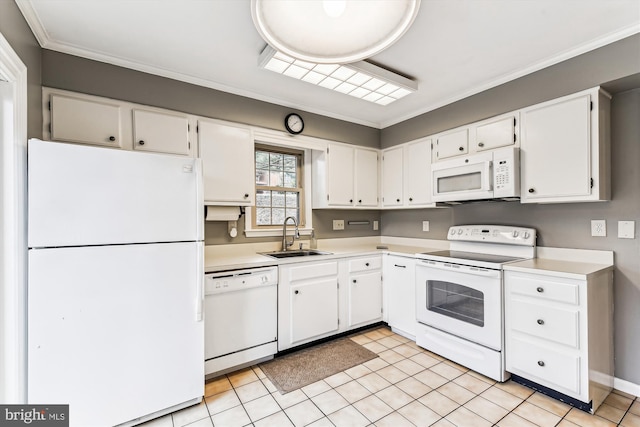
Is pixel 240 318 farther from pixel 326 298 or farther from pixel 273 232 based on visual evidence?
pixel 273 232

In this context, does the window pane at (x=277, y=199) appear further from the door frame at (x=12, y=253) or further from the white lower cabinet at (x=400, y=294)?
the door frame at (x=12, y=253)

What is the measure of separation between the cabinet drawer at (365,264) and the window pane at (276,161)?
52.9 inches

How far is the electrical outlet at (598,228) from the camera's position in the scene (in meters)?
2.14

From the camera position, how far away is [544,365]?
196cm

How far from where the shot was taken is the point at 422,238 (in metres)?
3.47

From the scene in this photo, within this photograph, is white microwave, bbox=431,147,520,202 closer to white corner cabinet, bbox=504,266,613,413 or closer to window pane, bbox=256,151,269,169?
white corner cabinet, bbox=504,266,613,413

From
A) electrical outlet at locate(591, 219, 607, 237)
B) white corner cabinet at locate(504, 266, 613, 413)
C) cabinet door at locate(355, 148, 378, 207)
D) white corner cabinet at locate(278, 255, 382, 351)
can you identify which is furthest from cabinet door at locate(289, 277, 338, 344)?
electrical outlet at locate(591, 219, 607, 237)

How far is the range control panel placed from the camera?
2.46 metres

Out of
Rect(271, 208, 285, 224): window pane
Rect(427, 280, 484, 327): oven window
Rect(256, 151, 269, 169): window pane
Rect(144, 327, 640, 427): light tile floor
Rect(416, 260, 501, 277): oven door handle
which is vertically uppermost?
Rect(256, 151, 269, 169): window pane

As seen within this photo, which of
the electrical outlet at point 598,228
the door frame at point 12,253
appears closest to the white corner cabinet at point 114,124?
the door frame at point 12,253

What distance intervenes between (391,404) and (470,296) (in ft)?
3.44

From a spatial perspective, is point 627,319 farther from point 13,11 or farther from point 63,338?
point 13,11

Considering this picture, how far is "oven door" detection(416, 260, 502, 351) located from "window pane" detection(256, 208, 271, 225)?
1.64 metres

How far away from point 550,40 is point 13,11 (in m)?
3.25
